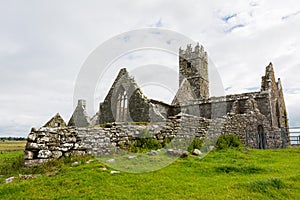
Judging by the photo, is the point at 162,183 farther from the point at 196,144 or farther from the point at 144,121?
the point at 144,121

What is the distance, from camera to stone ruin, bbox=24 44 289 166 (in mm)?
9594

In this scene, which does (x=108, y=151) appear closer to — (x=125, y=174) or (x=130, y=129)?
(x=130, y=129)

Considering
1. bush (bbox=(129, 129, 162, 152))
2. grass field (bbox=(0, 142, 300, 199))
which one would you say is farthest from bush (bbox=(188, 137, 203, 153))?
grass field (bbox=(0, 142, 300, 199))

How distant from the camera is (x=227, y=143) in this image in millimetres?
13156

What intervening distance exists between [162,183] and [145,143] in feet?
15.8

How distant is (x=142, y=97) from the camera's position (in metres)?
16.8

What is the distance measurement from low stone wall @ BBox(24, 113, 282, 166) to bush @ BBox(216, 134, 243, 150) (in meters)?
0.49

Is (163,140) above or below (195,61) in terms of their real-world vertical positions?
below

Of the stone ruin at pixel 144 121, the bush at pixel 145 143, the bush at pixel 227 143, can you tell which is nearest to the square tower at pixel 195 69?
the stone ruin at pixel 144 121

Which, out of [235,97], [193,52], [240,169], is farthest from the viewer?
[193,52]

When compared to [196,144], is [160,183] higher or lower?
lower

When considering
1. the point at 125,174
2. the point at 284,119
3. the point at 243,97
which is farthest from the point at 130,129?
the point at 284,119

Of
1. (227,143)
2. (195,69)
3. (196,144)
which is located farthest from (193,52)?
(196,144)

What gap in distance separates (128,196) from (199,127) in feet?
28.3
